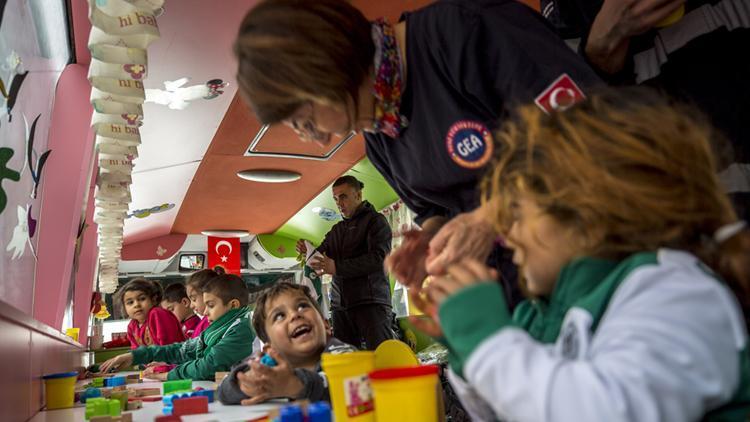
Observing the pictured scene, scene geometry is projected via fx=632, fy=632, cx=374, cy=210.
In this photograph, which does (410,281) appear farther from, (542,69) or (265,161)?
(265,161)

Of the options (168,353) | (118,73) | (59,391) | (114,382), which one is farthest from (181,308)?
(118,73)

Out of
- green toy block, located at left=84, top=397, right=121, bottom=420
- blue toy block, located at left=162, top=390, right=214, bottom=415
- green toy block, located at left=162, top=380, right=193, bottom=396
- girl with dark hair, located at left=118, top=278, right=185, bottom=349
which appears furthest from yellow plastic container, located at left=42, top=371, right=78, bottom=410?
girl with dark hair, located at left=118, top=278, right=185, bottom=349

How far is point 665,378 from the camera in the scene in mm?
565

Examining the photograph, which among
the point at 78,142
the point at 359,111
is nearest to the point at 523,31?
the point at 359,111

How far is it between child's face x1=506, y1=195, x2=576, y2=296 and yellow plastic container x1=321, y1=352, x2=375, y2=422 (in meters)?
0.30

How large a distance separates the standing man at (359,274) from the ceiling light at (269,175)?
3.87 metres

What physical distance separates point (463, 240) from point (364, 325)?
258 centimetres

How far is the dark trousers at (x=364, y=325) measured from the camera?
3.34 meters

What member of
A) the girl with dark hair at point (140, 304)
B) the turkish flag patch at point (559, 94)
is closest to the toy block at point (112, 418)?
the turkish flag patch at point (559, 94)

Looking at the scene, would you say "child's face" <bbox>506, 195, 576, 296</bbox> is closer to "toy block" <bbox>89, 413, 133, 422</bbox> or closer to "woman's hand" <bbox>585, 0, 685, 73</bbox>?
"woman's hand" <bbox>585, 0, 685, 73</bbox>

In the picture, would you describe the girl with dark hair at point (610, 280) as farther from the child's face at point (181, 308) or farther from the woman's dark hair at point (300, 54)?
the child's face at point (181, 308)

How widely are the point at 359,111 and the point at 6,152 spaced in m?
1.26

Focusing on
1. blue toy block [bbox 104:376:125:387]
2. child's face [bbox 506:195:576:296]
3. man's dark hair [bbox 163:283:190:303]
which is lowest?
blue toy block [bbox 104:376:125:387]

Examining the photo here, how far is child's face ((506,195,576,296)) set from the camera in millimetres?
764
